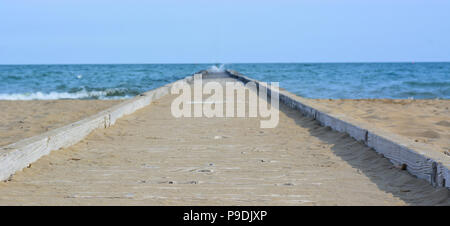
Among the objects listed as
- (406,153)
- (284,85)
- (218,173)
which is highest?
(284,85)

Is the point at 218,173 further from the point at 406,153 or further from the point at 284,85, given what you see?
the point at 284,85

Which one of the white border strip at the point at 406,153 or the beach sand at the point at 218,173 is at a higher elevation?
the white border strip at the point at 406,153

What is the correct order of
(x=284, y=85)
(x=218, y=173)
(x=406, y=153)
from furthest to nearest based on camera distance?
1. (x=284, y=85)
2. (x=218, y=173)
3. (x=406, y=153)

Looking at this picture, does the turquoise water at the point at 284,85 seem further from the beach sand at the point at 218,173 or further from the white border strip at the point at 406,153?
the white border strip at the point at 406,153

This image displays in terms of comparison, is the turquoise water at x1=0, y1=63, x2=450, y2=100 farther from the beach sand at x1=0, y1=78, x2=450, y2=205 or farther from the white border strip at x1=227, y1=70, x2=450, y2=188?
the white border strip at x1=227, y1=70, x2=450, y2=188

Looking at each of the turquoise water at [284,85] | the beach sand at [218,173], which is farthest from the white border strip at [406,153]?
the turquoise water at [284,85]

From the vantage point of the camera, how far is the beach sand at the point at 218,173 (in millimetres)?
3033

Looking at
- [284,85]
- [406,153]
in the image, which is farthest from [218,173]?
[284,85]

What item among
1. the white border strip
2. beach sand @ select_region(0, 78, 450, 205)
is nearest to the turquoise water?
beach sand @ select_region(0, 78, 450, 205)

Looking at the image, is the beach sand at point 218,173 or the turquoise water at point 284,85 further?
the turquoise water at point 284,85

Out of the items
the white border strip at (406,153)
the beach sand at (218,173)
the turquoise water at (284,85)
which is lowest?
the beach sand at (218,173)

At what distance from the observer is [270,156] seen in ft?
14.5

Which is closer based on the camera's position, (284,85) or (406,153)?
(406,153)

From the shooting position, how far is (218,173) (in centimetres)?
375
